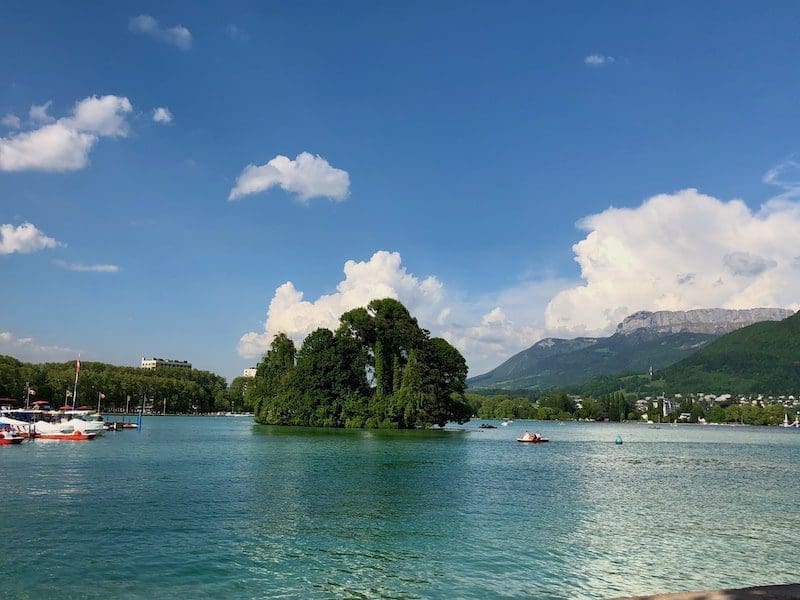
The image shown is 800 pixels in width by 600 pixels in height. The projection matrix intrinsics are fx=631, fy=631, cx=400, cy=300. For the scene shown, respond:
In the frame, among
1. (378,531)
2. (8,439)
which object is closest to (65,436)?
(8,439)

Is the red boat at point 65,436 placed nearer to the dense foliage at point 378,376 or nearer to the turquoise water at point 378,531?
the turquoise water at point 378,531

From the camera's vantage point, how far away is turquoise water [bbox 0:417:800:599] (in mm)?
20734

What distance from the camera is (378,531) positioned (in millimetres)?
29109

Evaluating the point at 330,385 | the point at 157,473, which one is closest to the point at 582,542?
the point at 157,473

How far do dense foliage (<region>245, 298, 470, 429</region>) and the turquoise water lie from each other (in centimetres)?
6723

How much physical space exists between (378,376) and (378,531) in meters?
101

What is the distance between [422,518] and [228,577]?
13836 mm

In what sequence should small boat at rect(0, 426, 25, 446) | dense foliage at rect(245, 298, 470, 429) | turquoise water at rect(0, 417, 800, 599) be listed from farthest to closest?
dense foliage at rect(245, 298, 470, 429)
small boat at rect(0, 426, 25, 446)
turquoise water at rect(0, 417, 800, 599)

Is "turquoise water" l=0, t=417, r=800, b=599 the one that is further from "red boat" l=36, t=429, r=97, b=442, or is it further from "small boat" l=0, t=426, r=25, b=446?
"red boat" l=36, t=429, r=97, b=442

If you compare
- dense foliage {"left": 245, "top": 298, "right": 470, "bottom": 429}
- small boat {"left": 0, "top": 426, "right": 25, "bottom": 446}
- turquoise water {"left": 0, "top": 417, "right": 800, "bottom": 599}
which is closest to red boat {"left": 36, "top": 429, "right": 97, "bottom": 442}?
small boat {"left": 0, "top": 426, "right": 25, "bottom": 446}

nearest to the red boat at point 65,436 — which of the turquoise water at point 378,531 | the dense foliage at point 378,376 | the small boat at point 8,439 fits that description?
the small boat at point 8,439

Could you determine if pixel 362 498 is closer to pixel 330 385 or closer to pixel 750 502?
pixel 750 502

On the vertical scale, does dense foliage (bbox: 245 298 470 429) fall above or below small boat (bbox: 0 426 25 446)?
above

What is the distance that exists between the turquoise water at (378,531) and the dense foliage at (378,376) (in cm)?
6723
